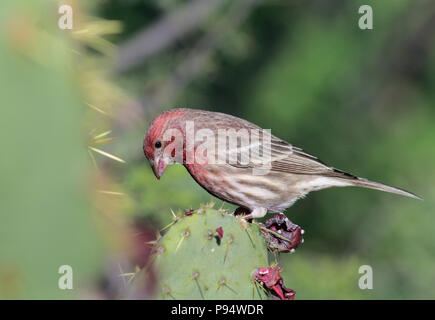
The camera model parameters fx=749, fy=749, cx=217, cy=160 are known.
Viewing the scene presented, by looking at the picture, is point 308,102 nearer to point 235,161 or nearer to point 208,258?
point 235,161

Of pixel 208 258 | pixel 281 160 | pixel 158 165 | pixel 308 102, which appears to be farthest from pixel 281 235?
pixel 308 102

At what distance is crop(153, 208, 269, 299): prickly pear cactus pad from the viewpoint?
372 cm

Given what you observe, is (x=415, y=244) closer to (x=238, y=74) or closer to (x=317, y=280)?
(x=317, y=280)

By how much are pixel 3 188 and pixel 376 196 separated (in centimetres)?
705

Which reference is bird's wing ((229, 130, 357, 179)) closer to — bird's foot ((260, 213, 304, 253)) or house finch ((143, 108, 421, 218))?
house finch ((143, 108, 421, 218))

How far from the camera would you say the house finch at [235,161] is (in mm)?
5305

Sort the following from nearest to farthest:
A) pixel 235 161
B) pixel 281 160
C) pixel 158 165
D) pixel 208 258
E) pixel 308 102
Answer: pixel 208 258, pixel 158 165, pixel 235 161, pixel 281 160, pixel 308 102

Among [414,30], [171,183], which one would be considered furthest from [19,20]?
[414,30]

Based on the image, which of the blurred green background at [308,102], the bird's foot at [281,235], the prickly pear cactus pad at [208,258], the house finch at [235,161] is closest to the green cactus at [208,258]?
the prickly pear cactus pad at [208,258]

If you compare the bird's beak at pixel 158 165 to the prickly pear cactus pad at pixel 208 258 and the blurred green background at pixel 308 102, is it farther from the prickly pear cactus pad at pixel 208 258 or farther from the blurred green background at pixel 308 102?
the prickly pear cactus pad at pixel 208 258

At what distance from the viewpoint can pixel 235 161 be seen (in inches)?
219

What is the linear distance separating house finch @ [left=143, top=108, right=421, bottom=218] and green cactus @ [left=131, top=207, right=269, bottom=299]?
1.37m

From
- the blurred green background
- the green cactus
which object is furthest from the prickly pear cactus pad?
the blurred green background

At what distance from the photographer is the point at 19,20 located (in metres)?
2.57
